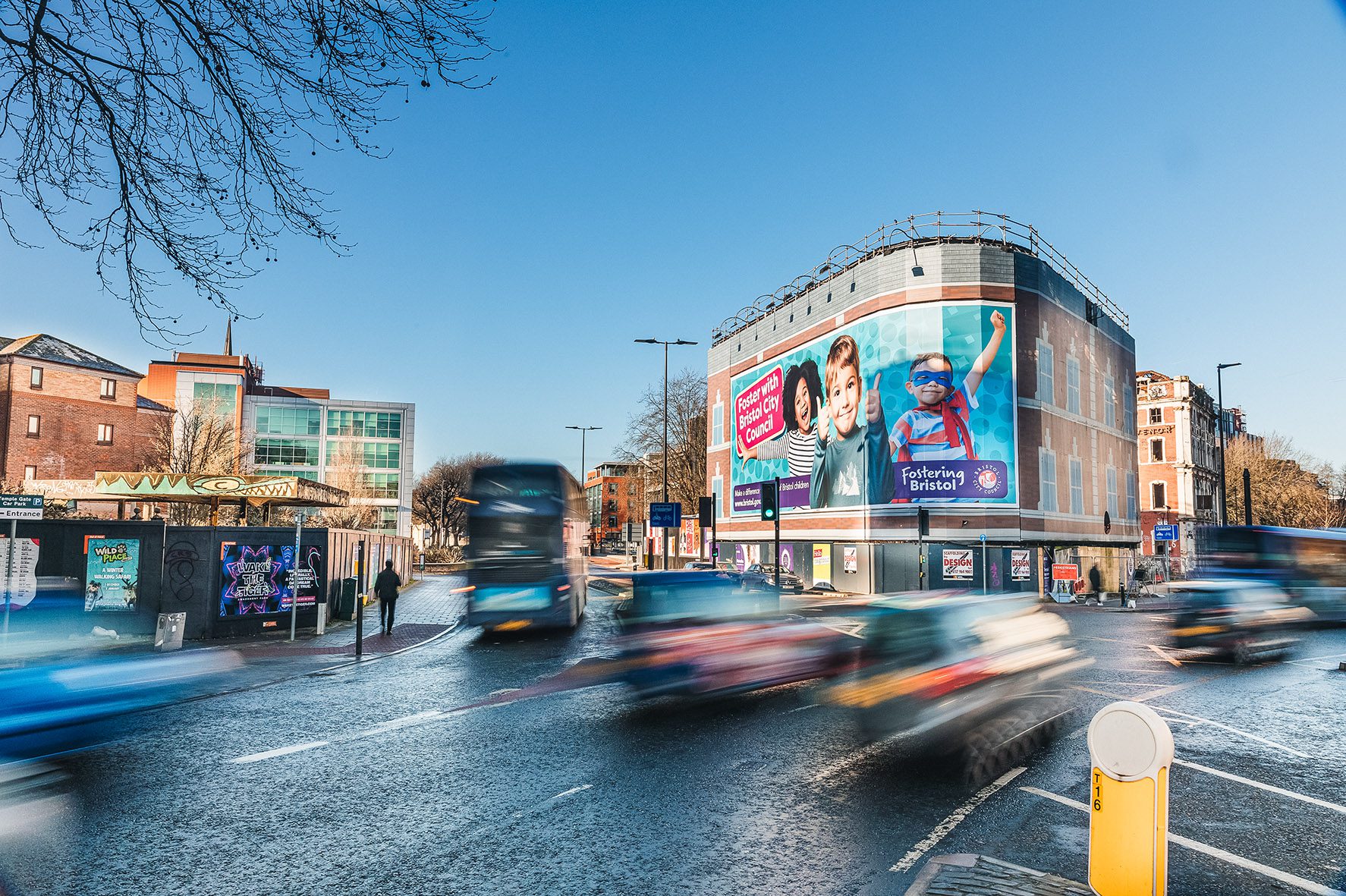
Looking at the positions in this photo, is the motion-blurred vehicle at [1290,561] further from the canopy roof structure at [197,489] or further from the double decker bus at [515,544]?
the canopy roof structure at [197,489]

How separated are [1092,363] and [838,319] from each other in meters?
12.9

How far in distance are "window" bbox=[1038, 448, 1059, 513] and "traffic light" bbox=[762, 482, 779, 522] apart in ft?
49.4

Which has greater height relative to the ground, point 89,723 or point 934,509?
point 934,509

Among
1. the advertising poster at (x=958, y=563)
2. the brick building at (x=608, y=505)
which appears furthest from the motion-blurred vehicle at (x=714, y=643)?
the brick building at (x=608, y=505)

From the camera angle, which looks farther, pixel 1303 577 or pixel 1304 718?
pixel 1303 577

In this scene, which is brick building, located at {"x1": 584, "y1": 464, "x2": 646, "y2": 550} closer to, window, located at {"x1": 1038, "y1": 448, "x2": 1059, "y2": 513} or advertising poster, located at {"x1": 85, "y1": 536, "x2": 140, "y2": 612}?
window, located at {"x1": 1038, "y1": 448, "x2": 1059, "y2": 513}

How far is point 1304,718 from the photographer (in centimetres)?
1023

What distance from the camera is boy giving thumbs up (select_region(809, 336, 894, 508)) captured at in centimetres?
3388

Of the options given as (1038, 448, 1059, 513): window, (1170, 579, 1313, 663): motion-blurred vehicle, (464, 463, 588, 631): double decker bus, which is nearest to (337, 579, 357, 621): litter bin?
(464, 463, 588, 631): double decker bus

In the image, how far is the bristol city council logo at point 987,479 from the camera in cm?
3219

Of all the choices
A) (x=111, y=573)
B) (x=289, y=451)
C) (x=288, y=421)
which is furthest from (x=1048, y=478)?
(x=288, y=421)

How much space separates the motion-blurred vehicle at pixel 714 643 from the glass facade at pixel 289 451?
79928 millimetres

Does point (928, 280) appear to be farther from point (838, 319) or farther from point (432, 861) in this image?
point (432, 861)

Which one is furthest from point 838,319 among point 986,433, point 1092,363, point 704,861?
point 704,861
